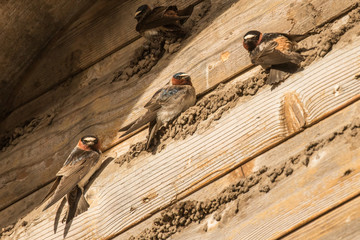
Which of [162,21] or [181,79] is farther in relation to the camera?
[162,21]

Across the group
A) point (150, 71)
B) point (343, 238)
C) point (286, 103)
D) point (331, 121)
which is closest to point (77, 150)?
point (150, 71)

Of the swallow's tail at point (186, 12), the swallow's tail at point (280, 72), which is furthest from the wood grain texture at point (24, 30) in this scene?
the swallow's tail at point (280, 72)

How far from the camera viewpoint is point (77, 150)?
311 cm

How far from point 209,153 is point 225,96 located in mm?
302

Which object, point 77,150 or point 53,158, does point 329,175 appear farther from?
point 53,158

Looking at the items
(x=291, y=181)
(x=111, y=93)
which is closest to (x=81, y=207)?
(x=111, y=93)

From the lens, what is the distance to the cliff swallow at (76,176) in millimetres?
2877

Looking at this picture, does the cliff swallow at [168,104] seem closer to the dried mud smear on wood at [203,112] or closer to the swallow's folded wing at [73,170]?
the dried mud smear on wood at [203,112]

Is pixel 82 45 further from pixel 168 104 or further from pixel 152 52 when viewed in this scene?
pixel 168 104

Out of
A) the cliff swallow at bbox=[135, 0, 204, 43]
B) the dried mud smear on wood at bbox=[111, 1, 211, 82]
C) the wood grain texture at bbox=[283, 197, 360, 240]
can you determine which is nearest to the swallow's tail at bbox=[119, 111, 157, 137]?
the dried mud smear on wood at bbox=[111, 1, 211, 82]

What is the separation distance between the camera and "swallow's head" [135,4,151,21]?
133 inches

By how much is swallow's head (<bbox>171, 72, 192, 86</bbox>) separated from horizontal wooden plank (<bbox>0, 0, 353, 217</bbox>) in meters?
0.05

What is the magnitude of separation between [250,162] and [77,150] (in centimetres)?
98

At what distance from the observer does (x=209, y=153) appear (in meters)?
2.65
